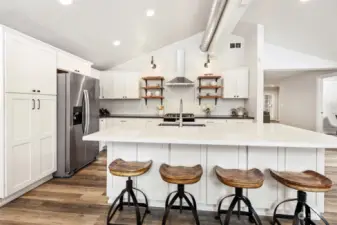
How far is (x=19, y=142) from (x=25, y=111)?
406 millimetres

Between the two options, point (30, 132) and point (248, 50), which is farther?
point (248, 50)

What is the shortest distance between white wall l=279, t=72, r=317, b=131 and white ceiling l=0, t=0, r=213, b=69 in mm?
4906

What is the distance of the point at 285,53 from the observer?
526 cm

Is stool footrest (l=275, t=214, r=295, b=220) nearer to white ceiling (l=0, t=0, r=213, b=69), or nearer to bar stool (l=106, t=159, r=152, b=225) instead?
bar stool (l=106, t=159, r=152, b=225)

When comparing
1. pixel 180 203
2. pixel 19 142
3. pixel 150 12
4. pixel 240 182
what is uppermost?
pixel 150 12

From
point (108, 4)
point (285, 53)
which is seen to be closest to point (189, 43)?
point (285, 53)

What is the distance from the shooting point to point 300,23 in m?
4.07

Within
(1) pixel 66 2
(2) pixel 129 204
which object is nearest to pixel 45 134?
(2) pixel 129 204

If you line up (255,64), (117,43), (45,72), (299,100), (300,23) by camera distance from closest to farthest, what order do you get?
(45,72) < (300,23) < (117,43) < (255,64) < (299,100)

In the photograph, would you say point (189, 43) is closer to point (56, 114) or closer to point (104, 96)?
point (104, 96)

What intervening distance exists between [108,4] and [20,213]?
2.93m

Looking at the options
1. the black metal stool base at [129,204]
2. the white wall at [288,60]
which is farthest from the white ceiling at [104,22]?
the black metal stool base at [129,204]

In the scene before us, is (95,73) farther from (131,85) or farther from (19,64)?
(19,64)

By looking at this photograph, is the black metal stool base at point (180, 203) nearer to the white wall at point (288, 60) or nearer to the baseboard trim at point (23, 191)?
the baseboard trim at point (23, 191)
